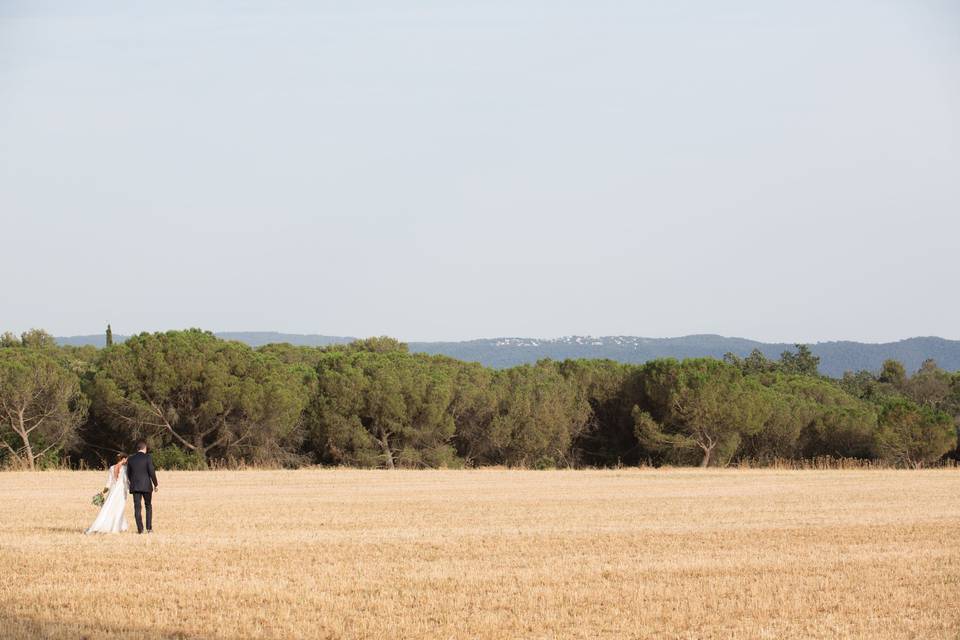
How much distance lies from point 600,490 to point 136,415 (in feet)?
71.0

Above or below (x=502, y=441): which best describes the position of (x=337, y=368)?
above

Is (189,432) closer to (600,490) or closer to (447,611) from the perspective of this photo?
(600,490)

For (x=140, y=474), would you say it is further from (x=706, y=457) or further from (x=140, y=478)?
(x=706, y=457)

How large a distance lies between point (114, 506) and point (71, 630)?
398 inches

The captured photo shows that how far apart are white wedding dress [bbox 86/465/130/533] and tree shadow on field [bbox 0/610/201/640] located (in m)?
9.05

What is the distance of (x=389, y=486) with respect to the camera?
125ft

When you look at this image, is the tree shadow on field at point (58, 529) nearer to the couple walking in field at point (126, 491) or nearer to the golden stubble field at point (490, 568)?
the golden stubble field at point (490, 568)

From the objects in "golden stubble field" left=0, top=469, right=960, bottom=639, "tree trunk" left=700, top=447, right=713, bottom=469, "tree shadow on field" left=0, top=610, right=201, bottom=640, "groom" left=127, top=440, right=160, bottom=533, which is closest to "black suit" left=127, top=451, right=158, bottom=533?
"groom" left=127, top=440, right=160, bottom=533

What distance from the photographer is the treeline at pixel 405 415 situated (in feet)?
160

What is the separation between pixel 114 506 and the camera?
885 inches

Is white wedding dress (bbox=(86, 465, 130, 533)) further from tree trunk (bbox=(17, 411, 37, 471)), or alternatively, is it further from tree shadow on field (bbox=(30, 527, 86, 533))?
tree trunk (bbox=(17, 411, 37, 471))

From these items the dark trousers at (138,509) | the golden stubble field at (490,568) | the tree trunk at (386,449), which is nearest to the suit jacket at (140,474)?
the dark trousers at (138,509)

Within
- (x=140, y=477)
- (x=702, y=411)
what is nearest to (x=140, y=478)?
(x=140, y=477)

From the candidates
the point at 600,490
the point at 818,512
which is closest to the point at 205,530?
the point at 818,512
